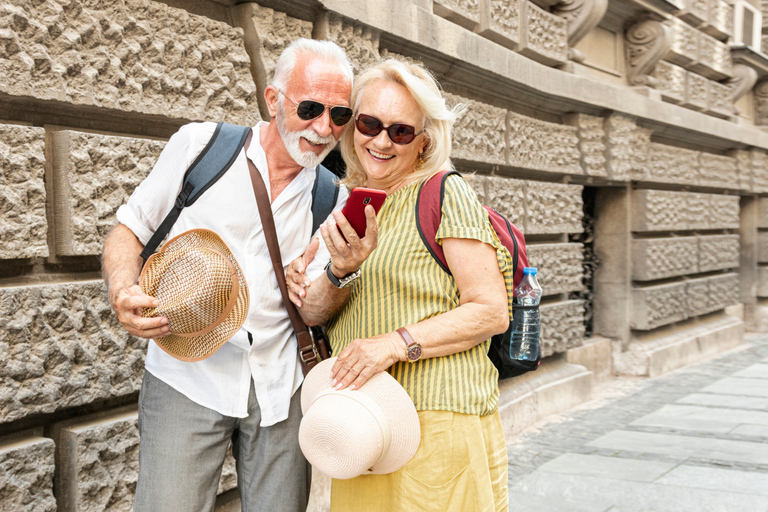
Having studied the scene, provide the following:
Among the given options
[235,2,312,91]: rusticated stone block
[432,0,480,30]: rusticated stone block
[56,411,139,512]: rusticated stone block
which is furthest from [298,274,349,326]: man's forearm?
[432,0,480,30]: rusticated stone block

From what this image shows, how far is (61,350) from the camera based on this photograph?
261 centimetres

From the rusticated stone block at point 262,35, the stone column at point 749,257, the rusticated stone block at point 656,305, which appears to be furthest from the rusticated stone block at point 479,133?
the stone column at point 749,257

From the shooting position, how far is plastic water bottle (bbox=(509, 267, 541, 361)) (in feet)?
7.29

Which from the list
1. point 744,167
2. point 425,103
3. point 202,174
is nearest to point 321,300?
point 202,174

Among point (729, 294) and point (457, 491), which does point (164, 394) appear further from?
point (729, 294)

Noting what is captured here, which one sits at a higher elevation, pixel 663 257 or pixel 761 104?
pixel 761 104

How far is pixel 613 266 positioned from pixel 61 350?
611cm

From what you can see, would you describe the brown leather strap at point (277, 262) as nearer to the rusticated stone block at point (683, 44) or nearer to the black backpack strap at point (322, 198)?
the black backpack strap at point (322, 198)

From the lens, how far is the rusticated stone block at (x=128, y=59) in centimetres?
251

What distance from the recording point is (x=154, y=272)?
6.18ft

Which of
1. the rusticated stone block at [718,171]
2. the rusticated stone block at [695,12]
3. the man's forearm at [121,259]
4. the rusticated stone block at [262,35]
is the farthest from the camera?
the rusticated stone block at [718,171]

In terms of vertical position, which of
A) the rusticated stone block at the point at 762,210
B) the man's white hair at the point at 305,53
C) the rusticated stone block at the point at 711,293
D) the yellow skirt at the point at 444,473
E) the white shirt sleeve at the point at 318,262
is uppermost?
the man's white hair at the point at 305,53

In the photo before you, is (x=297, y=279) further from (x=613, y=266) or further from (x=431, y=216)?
(x=613, y=266)

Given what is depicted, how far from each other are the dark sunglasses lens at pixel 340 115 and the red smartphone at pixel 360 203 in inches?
16.7
